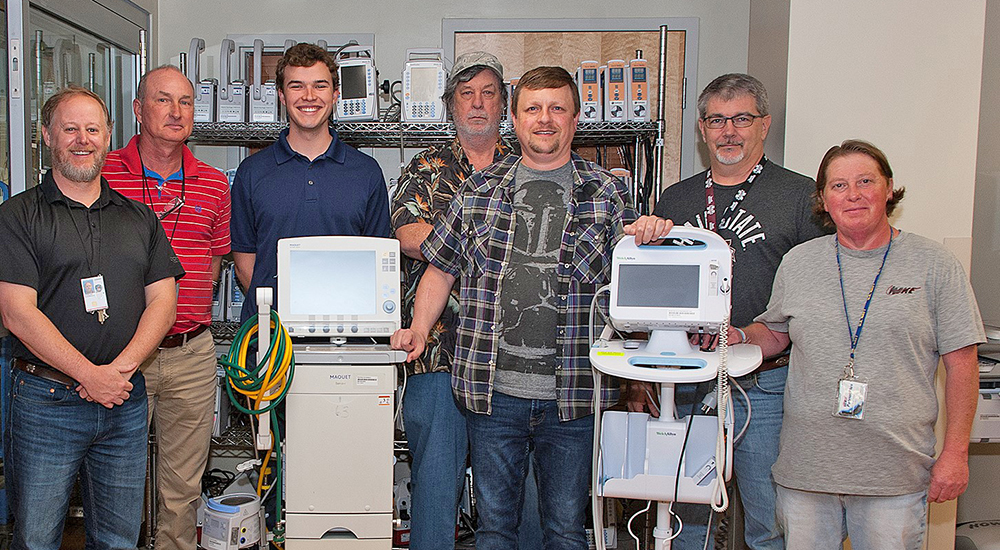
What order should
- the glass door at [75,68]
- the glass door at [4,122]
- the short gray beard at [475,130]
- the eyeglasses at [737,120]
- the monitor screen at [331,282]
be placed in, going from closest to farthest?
the monitor screen at [331,282] → the eyeglasses at [737,120] → the short gray beard at [475,130] → the glass door at [4,122] → the glass door at [75,68]

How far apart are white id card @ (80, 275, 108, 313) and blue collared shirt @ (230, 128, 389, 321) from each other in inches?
22.8

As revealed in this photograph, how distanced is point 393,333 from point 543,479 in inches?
25.5

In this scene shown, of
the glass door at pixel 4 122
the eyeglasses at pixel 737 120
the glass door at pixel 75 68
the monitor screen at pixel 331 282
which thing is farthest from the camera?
the glass door at pixel 75 68

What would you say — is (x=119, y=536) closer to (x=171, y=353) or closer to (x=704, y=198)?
(x=171, y=353)

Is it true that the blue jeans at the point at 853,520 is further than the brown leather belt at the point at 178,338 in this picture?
No

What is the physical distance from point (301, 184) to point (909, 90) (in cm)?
234

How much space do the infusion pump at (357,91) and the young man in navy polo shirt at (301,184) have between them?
624mm

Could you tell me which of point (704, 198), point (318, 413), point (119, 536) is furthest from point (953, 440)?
point (119, 536)

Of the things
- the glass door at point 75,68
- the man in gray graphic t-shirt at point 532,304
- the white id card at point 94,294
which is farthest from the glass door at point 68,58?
the man in gray graphic t-shirt at point 532,304

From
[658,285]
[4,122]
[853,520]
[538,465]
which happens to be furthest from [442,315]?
[4,122]

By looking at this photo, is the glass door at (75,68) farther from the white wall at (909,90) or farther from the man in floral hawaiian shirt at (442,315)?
the white wall at (909,90)

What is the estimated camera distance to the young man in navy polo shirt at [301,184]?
2783 mm

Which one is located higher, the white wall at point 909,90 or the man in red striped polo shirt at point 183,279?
the white wall at point 909,90

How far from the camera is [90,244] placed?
2301 mm
